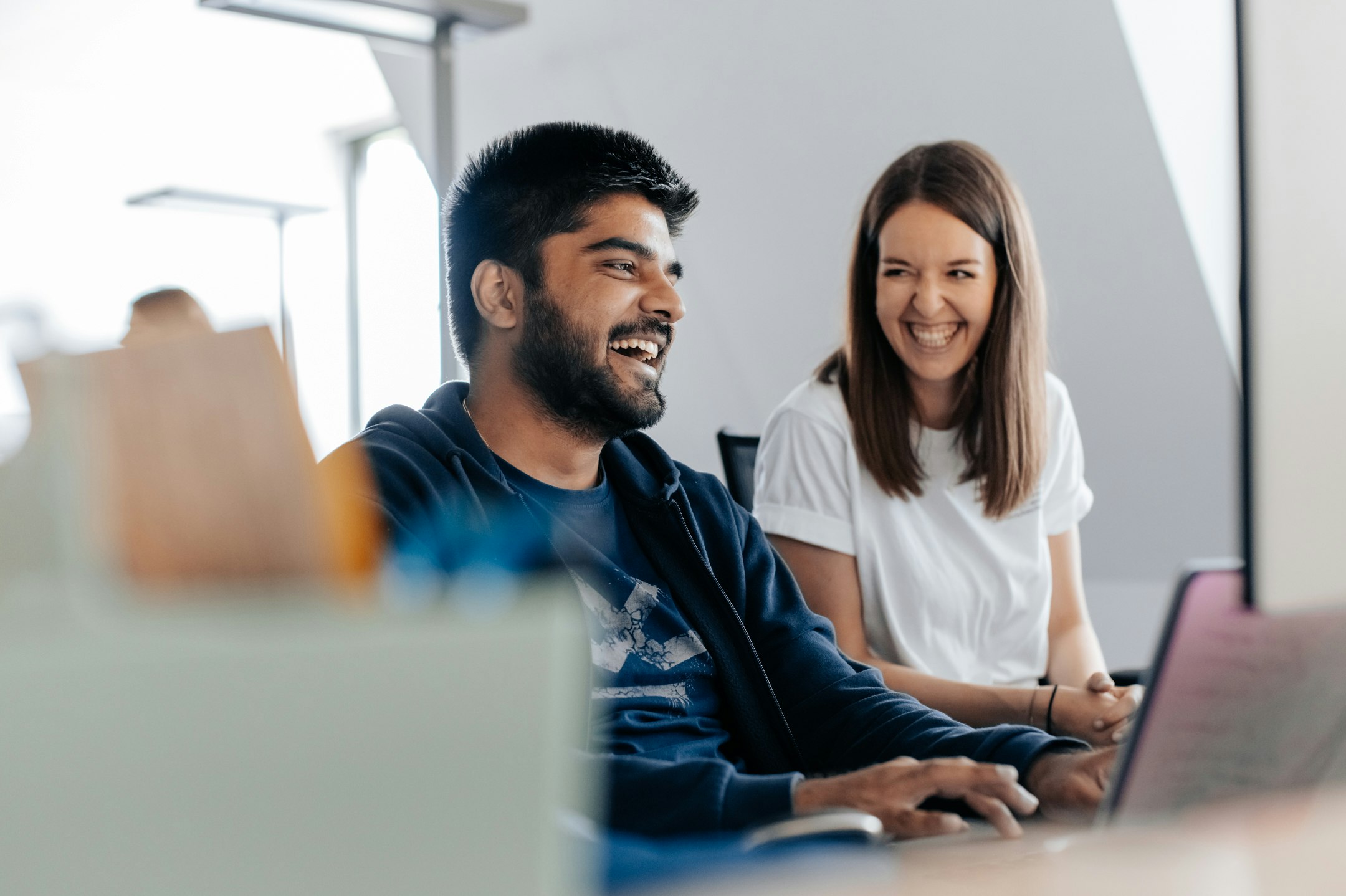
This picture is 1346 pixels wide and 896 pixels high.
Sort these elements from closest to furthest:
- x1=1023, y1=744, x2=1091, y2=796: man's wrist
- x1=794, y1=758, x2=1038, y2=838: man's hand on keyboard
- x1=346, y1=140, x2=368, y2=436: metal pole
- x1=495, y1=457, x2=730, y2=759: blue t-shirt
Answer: x1=794, y1=758, x2=1038, y2=838: man's hand on keyboard → x1=1023, y1=744, x2=1091, y2=796: man's wrist → x1=495, y1=457, x2=730, y2=759: blue t-shirt → x1=346, y1=140, x2=368, y2=436: metal pole

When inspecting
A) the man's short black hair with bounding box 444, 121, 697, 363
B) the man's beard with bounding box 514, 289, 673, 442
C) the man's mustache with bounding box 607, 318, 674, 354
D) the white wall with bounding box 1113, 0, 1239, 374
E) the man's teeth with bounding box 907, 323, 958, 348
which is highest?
the white wall with bounding box 1113, 0, 1239, 374

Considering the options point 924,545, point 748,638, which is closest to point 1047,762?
point 748,638

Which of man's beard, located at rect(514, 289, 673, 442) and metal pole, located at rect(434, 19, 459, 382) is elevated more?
metal pole, located at rect(434, 19, 459, 382)

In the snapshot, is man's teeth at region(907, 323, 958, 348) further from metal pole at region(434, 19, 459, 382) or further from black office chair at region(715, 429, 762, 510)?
metal pole at region(434, 19, 459, 382)

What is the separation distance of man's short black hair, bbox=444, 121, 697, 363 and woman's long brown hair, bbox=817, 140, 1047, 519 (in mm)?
503

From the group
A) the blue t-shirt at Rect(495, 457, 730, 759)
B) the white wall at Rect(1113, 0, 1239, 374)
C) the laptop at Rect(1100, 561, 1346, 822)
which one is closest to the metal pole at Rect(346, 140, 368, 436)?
the white wall at Rect(1113, 0, 1239, 374)

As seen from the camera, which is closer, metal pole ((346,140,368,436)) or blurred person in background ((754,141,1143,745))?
blurred person in background ((754,141,1143,745))

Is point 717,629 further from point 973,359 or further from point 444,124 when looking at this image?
point 444,124

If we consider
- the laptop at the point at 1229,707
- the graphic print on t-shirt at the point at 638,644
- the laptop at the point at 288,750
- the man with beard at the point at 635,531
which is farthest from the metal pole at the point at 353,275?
the laptop at the point at 288,750

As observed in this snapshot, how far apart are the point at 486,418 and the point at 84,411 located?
1.06m

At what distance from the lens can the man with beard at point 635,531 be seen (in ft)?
3.49

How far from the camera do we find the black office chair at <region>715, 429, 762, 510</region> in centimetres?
208

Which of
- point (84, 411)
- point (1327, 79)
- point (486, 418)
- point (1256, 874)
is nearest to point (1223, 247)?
point (486, 418)

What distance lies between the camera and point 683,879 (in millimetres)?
642
